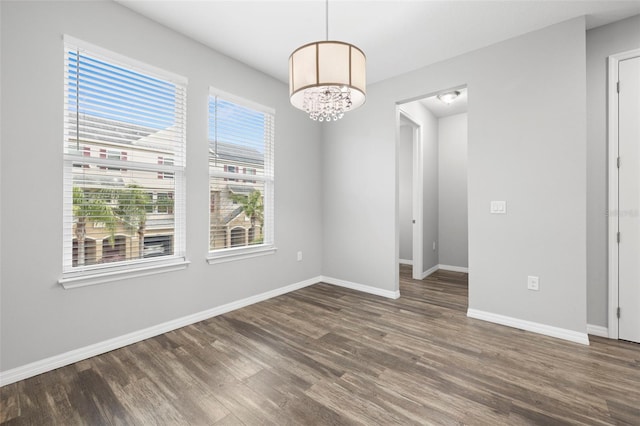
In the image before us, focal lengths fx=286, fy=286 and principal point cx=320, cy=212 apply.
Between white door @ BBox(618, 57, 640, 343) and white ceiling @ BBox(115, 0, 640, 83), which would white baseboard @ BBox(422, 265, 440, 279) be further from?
white ceiling @ BBox(115, 0, 640, 83)

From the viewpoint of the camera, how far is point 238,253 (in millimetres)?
3258

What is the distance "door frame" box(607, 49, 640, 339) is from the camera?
248 cm

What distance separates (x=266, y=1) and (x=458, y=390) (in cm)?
314

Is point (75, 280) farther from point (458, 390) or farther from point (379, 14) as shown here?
point (379, 14)

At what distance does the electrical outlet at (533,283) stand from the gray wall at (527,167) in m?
0.03

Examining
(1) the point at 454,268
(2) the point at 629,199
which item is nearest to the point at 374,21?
(2) the point at 629,199

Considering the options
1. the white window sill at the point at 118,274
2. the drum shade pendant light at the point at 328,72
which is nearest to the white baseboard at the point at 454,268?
the drum shade pendant light at the point at 328,72

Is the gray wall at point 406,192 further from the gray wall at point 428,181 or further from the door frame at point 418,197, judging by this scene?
the door frame at point 418,197

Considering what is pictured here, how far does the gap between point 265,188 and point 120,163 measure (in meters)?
1.59

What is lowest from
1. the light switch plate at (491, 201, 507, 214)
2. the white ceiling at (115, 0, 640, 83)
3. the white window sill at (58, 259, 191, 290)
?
the white window sill at (58, 259, 191, 290)

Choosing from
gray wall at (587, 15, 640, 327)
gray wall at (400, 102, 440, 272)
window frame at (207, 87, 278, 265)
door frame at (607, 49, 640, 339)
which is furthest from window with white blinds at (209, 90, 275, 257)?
door frame at (607, 49, 640, 339)

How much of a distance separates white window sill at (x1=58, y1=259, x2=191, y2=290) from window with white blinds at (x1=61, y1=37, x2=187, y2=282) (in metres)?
0.02

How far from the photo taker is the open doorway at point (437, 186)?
4652 millimetres

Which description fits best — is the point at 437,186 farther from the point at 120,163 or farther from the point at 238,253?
the point at 120,163
